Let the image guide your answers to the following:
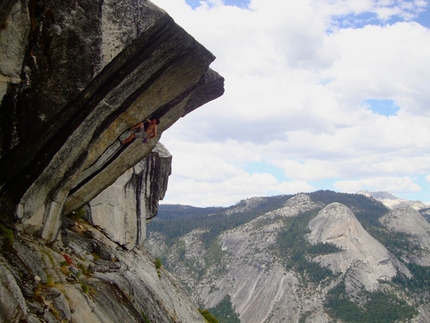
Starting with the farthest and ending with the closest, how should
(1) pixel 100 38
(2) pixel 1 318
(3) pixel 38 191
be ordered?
(3) pixel 38 191, (1) pixel 100 38, (2) pixel 1 318

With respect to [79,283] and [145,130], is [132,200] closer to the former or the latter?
[145,130]

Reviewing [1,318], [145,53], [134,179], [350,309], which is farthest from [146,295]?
[350,309]

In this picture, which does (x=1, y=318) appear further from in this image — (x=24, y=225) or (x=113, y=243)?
(x=113, y=243)

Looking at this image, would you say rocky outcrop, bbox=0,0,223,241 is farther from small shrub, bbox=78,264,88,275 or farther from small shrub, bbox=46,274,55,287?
small shrub, bbox=46,274,55,287

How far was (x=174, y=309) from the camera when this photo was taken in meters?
22.1

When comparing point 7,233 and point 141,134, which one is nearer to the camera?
point 7,233

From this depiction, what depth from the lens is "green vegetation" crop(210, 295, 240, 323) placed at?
175988 mm

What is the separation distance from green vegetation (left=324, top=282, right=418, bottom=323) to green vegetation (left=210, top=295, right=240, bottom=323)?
142 feet

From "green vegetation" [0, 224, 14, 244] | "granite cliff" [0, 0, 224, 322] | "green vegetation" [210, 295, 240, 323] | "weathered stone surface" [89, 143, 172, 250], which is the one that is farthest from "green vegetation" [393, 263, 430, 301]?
"green vegetation" [0, 224, 14, 244]

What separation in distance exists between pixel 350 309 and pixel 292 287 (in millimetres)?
28553

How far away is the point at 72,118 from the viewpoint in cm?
1284

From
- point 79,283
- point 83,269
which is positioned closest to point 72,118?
point 79,283

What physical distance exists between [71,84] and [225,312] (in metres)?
186

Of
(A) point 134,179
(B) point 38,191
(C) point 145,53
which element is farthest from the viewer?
(A) point 134,179
